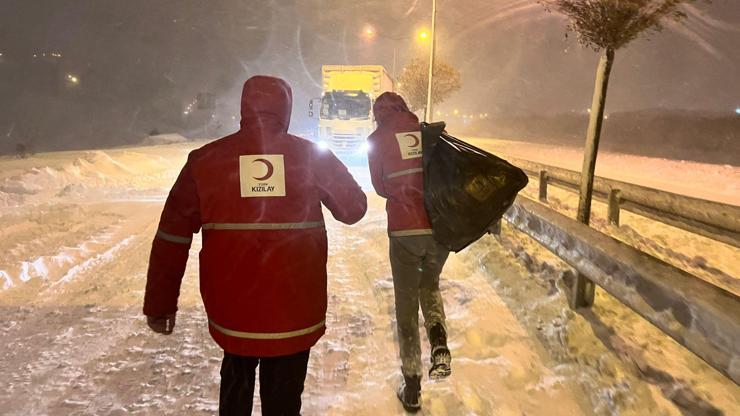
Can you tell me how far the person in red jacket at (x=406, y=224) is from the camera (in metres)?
3.30

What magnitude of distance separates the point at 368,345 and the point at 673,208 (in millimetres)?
4574

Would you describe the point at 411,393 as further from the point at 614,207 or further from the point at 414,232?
the point at 614,207

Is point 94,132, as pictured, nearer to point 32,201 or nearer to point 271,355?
point 32,201

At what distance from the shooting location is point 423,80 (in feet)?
150

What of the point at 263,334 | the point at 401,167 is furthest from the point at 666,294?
the point at 263,334

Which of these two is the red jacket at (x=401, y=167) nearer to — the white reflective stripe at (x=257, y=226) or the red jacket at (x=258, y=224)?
the red jacket at (x=258, y=224)

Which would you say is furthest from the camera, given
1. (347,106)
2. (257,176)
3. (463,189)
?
(347,106)

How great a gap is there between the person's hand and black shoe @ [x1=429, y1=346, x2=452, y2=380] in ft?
6.10

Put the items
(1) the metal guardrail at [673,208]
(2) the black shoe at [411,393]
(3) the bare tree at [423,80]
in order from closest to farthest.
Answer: (2) the black shoe at [411,393] → (1) the metal guardrail at [673,208] → (3) the bare tree at [423,80]

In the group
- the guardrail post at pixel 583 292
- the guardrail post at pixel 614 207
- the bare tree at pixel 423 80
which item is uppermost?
the bare tree at pixel 423 80

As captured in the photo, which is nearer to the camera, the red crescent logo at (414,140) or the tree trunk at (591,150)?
the red crescent logo at (414,140)

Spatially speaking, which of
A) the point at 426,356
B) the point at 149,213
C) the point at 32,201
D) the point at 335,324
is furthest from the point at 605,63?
the point at 32,201

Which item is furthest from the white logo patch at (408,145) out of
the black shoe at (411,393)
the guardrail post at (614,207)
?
the guardrail post at (614,207)

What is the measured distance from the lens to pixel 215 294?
2123mm
